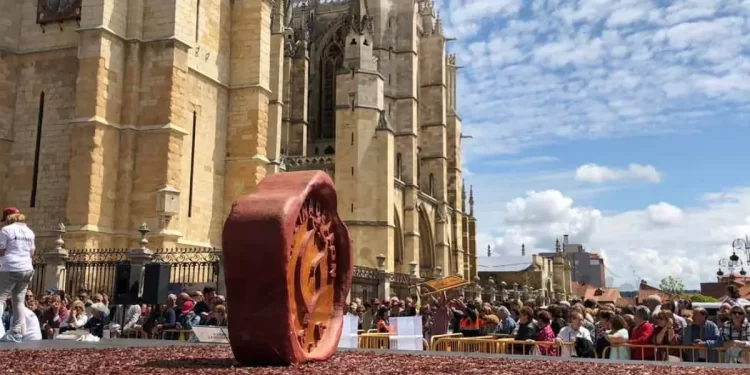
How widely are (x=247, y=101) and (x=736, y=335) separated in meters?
15.5

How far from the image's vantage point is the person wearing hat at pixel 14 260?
25.5 feet

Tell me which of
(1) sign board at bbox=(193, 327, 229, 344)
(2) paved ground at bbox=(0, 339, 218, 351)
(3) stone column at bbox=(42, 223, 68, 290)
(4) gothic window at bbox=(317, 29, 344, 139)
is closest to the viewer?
(2) paved ground at bbox=(0, 339, 218, 351)

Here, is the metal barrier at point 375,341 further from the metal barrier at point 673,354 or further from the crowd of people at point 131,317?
the metal barrier at point 673,354

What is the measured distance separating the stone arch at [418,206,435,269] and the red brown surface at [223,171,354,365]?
33.3 metres

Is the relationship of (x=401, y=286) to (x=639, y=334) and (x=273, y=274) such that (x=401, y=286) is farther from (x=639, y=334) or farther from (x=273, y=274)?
(x=273, y=274)

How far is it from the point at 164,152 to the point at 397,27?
24845 mm

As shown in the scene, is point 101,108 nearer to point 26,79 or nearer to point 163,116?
point 163,116

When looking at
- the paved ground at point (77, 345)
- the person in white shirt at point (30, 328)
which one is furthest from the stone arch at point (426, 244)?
the person in white shirt at point (30, 328)

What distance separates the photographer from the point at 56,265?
1537 cm

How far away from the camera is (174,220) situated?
17688 mm

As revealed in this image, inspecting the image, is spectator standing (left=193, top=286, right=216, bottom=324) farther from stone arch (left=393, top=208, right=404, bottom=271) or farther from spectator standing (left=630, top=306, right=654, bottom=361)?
stone arch (left=393, top=208, right=404, bottom=271)

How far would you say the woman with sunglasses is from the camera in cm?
815

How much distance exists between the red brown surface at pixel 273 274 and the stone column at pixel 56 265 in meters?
10.4

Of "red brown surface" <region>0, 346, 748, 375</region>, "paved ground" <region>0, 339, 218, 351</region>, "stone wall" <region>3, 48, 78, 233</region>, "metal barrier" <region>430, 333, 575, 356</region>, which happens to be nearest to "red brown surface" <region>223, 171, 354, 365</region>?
"red brown surface" <region>0, 346, 748, 375</region>
